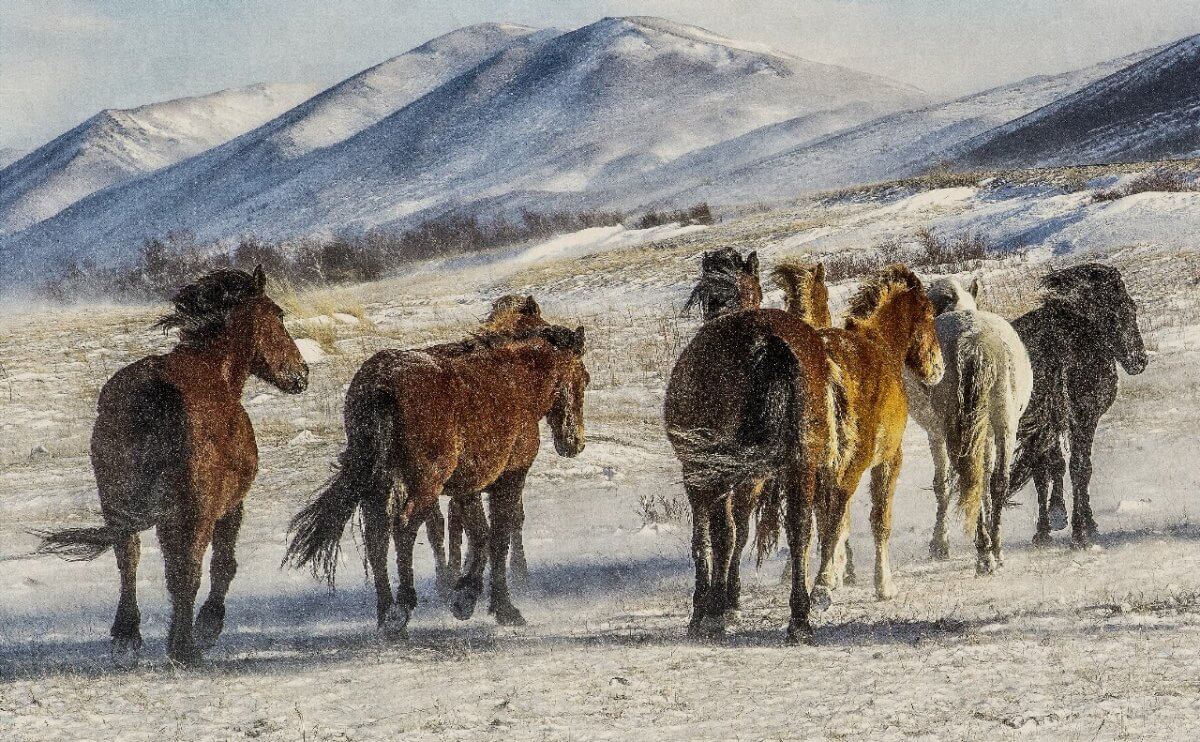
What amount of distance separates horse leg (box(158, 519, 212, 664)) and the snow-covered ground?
16 centimetres

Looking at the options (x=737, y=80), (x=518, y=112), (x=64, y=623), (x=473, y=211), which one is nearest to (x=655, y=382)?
(x=64, y=623)

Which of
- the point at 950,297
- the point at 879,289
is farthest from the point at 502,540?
the point at 950,297

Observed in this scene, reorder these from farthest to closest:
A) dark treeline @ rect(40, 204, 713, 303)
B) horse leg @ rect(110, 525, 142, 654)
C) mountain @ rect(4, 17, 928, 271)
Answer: mountain @ rect(4, 17, 928, 271) → dark treeline @ rect(40, 204, 713, 303) → horse leg @ rect(110, 525, 142, 654)

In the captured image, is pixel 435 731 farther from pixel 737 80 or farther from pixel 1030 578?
pixel 737 80

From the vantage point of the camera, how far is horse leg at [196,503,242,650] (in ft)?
21.9

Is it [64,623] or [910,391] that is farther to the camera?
[910,391]

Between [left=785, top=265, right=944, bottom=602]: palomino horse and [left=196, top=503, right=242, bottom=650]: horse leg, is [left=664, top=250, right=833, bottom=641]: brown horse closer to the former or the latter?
[left=785, top=265, right=944, bottom=602]: palomino horse

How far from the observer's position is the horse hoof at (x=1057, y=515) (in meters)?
9.55

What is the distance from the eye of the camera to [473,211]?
80.6m

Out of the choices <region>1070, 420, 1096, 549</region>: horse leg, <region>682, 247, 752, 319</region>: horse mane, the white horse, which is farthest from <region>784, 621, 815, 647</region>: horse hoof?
<region>1070, 420, 1096, 549</region>: horse leg

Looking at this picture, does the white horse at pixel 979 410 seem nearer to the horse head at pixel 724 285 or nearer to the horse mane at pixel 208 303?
the horse head at pixel 724 285

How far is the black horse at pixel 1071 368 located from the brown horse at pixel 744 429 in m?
3.85

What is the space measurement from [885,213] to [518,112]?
93035 mm

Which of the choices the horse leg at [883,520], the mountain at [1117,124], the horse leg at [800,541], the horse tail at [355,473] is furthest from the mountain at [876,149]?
the horse tail at [355,473]
